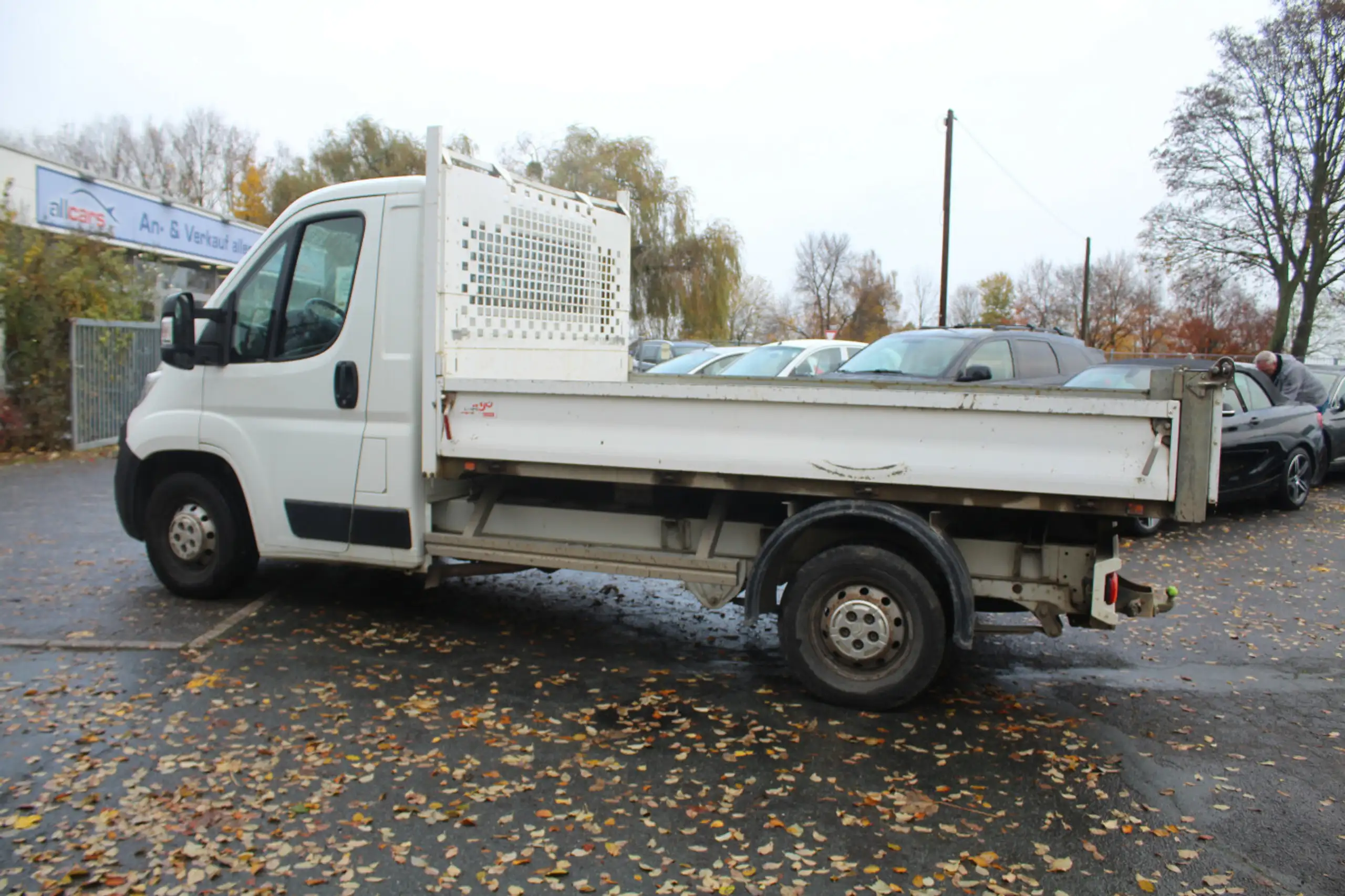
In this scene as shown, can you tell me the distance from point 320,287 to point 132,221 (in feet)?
64.8

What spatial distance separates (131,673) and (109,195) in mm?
20091

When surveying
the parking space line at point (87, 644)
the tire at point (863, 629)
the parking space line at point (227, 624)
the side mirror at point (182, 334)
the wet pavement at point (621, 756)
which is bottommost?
the wet pavement at point (621, 756)

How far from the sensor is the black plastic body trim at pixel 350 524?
6.07 metres

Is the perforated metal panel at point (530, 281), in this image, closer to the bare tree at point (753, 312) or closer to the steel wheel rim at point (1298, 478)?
the steel wheel rim at point (1298, 478)

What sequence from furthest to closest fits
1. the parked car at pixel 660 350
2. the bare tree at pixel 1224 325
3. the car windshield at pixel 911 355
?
the bare tree at pixel 1224 325, the parked car at pixel 660 350, the car windshield at pixel 911 355

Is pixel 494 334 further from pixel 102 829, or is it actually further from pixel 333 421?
pixel 102 829

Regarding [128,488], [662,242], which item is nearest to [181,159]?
[662,242]

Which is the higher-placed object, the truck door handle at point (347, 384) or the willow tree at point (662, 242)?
the willow tree at point (662, 242)

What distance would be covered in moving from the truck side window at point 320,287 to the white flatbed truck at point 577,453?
18 millimetres

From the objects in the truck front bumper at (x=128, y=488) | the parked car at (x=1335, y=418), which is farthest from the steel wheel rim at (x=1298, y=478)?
the truck front bumper at (x=128, y=488)

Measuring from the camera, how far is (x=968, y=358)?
11398 millimetres

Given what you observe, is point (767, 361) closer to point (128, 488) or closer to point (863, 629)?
point (128, 488)

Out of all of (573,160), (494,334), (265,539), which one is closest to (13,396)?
(265,539)

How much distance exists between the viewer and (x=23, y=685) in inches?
211
